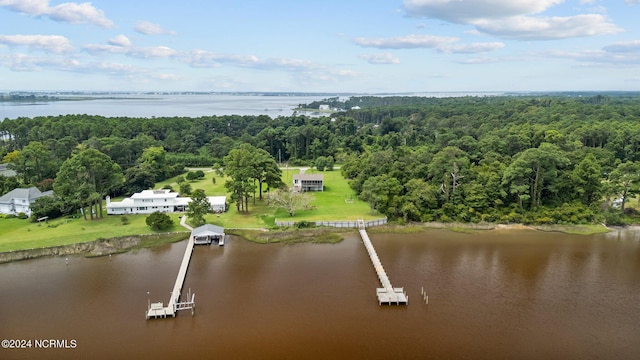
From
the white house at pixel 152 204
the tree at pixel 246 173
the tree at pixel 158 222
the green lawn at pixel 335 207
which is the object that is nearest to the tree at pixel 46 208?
the white house at pixel 152 204

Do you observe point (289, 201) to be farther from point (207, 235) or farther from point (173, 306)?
point (173, 306)

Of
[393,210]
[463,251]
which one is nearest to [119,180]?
[393,210]

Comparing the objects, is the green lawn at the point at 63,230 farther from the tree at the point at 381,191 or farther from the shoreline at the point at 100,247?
the tree at the point at 381,191

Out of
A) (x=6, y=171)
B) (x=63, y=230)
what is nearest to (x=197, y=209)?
(x=63, y=230)

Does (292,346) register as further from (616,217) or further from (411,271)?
(616,217)

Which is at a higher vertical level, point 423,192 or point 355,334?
point 423,192

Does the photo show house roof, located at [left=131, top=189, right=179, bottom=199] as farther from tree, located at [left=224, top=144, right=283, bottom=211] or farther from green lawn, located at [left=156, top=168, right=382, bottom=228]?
tree, located at [left=224, top=144, right=283, bottom=211]

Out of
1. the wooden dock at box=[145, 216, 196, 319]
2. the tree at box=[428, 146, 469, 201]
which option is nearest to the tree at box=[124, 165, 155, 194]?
the wooden dock at box=[145, 216, 196, 319]
